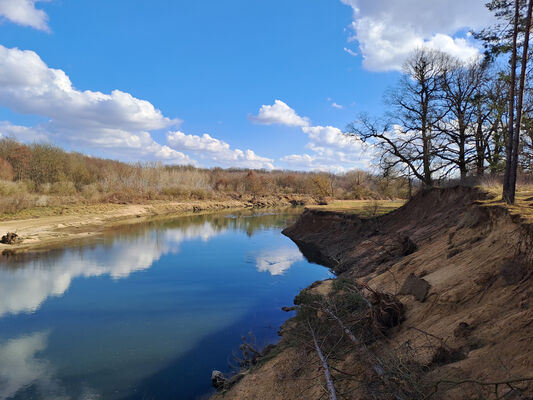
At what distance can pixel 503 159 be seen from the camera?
682 inches

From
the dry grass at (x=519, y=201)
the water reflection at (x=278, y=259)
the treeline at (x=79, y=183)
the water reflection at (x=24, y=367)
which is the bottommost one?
the water reflection at (x=24, y=367)

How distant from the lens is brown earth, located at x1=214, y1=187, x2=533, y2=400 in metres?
3.94

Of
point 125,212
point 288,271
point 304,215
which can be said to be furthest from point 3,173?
point 288,271

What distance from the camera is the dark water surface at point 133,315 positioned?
25.4 ft

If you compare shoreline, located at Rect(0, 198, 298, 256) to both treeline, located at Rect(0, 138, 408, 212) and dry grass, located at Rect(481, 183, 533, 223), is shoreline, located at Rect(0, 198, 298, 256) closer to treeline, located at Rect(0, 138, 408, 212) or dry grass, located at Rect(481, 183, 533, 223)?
treeline, located at Rect(0, 138, 408, 212)

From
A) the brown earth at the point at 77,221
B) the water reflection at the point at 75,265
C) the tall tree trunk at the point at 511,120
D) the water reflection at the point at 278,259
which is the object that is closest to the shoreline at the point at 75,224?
the brown earth at the point at 77,221

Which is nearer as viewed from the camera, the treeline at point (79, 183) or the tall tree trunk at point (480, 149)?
the tall tree trunk at point (480, 149)

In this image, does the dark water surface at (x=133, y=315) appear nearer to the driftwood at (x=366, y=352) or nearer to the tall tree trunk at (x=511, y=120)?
the driftwood at (x=366, y=352)

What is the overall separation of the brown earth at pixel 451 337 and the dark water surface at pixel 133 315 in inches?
78.4

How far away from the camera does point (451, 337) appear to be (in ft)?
16.8

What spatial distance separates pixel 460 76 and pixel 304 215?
16875mm

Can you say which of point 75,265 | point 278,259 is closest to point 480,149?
point 278,259

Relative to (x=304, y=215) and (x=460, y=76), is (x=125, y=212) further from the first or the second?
(x=460, y=76)

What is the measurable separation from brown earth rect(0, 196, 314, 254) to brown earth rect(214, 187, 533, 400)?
24.0 m
